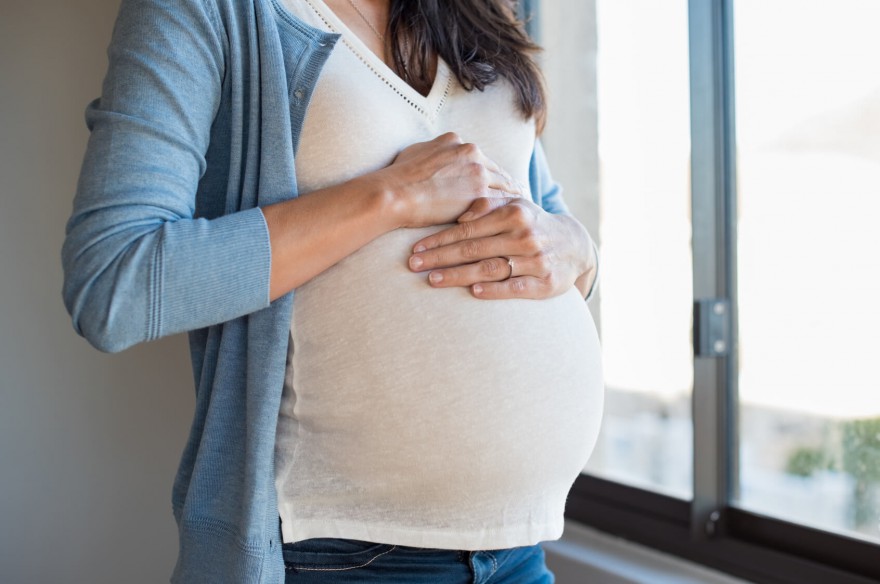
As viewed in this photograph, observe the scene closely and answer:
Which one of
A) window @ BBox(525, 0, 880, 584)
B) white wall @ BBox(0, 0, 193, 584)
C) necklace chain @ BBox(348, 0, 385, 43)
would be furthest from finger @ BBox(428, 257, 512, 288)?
white wall @ BBox(0, 0, 193, 584)

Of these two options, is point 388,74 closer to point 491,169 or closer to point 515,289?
point 491,169

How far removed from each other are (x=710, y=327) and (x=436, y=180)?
32.1 inches

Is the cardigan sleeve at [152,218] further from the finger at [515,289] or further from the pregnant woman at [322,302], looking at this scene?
the finger at [515,289]

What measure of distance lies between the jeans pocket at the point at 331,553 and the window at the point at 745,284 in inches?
32.2

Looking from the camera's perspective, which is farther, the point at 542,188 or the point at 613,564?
the point at 613,564

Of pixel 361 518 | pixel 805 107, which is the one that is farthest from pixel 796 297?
pixel 361 518

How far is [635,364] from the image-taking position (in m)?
1.77

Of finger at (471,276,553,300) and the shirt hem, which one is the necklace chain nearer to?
finger at (471,276,553,300)

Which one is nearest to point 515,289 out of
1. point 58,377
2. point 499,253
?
point 499,253

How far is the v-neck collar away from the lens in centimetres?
90

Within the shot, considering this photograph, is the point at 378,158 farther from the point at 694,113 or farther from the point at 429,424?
the point at 694,113

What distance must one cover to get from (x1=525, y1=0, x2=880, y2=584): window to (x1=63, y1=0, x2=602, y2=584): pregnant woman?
2.16ft

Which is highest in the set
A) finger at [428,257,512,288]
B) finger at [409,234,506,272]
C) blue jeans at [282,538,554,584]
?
finger at [409,234,506,272]

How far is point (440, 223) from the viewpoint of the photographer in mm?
858
